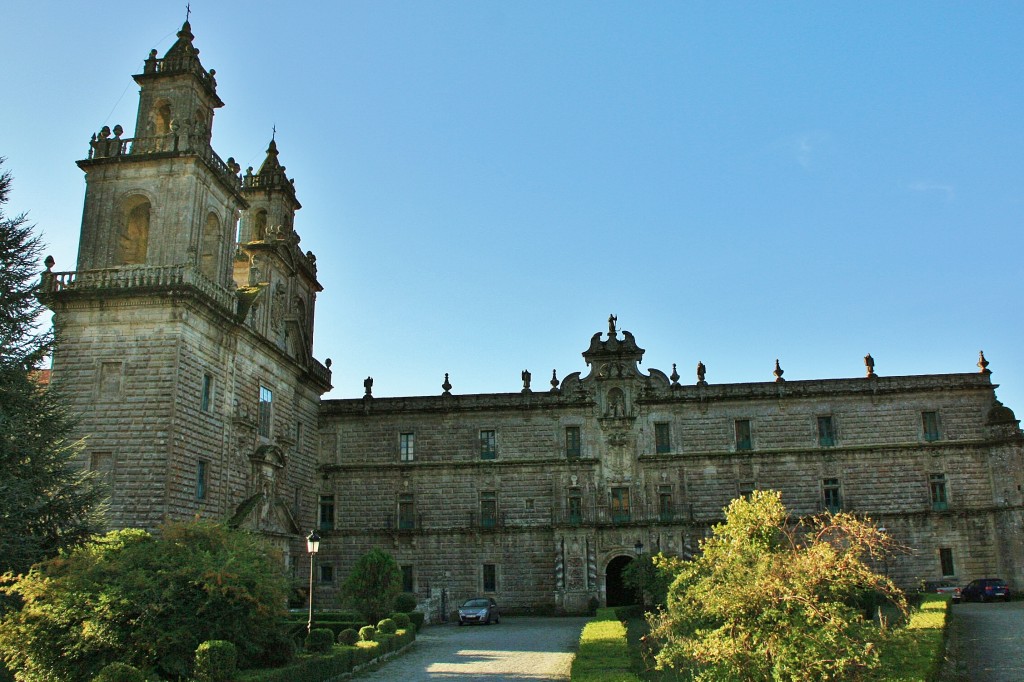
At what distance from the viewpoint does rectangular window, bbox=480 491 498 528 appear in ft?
125

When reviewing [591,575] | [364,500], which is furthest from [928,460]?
[364,500]

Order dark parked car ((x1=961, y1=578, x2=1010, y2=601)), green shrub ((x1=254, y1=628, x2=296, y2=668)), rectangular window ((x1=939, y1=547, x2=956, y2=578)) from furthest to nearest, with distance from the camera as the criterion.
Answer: rectangular window ((x1=939, y1=547, x2=956, y2=578)) < dark parked car ((x1=961, y1=578, x2=1010, y2=601)) < green shrub ((x1=254, y1=628, x2=296, y2=668))

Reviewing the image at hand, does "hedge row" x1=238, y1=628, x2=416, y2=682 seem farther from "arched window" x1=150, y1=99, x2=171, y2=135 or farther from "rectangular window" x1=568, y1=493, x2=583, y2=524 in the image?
"arched window" x1=150, y1=99, x2=171, y2=135

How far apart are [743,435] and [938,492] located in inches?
335

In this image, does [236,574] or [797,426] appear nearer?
[236,574]

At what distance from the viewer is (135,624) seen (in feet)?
48.3

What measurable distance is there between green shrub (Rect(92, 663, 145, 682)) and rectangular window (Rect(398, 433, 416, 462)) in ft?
84.6

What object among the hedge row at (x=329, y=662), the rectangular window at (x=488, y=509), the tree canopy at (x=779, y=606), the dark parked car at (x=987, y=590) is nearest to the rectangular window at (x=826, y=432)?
the dark parked car at (x=987, y=590)

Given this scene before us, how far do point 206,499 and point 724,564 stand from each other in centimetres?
2053

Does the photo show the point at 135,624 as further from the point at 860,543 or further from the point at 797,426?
the point at 797,426

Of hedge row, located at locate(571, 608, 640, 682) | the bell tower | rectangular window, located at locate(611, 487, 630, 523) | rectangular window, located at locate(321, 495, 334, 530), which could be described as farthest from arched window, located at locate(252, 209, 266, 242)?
hedge row, located at locate(571, 608, 640, 682)

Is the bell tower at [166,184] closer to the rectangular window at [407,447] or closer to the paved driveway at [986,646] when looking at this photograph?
the rectangular window at [407,447]

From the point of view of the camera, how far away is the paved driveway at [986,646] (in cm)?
1680

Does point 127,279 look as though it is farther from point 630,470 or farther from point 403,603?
point 630,470
